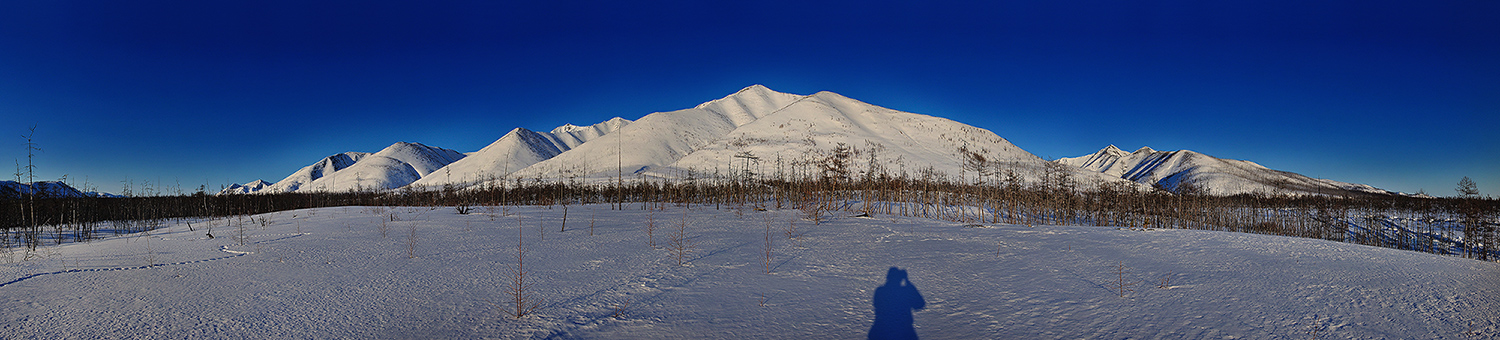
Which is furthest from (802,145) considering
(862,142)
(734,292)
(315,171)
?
(315,171)

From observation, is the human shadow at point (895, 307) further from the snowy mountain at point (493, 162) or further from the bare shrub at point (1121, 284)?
Result: the snowy mountain at point (493, 162)

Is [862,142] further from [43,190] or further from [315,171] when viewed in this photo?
[315,171]

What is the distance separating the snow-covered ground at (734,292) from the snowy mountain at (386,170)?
5564 centimetres

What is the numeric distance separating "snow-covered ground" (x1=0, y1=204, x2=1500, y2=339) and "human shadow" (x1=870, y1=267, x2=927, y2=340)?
0.09 ft

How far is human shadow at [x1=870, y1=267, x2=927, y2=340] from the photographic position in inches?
125

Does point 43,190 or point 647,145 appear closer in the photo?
point 43,190

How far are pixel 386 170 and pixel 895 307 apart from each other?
12623 centimetres

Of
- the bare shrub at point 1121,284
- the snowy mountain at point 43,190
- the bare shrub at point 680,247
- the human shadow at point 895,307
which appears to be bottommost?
the human shadow at point 895,307

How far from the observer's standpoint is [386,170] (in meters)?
105

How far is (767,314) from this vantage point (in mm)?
3334

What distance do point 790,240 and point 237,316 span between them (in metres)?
4.82

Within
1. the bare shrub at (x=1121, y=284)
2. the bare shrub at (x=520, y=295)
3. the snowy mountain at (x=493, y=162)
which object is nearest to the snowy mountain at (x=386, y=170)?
the snowy mountain at (x=493, y=162)

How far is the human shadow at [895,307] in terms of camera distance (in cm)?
317

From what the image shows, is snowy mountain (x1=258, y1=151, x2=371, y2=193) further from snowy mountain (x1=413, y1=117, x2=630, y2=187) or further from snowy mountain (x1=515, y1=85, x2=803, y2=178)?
snowy mountain (x1=515, y1=85, x2=803, y2=178)
